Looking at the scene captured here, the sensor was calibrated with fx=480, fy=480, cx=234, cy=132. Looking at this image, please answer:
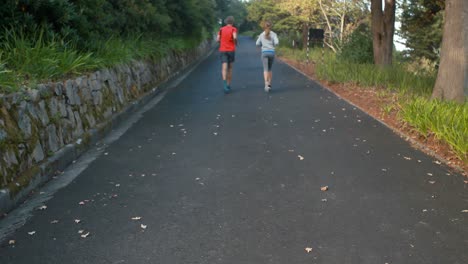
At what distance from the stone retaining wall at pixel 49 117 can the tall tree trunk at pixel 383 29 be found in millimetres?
8880

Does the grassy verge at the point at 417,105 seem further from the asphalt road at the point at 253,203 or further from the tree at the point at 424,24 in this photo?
the tree at the point at 424,24

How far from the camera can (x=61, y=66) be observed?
7.32 m

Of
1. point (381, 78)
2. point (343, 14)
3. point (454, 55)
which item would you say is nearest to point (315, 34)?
point (343, 14)

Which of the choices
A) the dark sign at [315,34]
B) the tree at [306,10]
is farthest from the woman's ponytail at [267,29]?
the tree at [306,10]

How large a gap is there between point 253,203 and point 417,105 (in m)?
4.77

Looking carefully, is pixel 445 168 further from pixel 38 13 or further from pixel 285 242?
pixel 38 13

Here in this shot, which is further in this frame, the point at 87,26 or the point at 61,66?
the point at 87,26

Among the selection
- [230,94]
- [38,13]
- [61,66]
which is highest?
[38,13]

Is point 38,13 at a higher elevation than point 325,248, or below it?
higher

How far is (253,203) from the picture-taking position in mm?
4730

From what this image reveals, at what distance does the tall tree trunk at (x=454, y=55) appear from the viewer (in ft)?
27.9

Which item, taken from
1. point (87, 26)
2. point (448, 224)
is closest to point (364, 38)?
point (87, 26)

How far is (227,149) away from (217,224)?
2.75 metres

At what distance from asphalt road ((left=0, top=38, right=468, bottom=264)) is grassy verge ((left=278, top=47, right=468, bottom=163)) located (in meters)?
0.41
